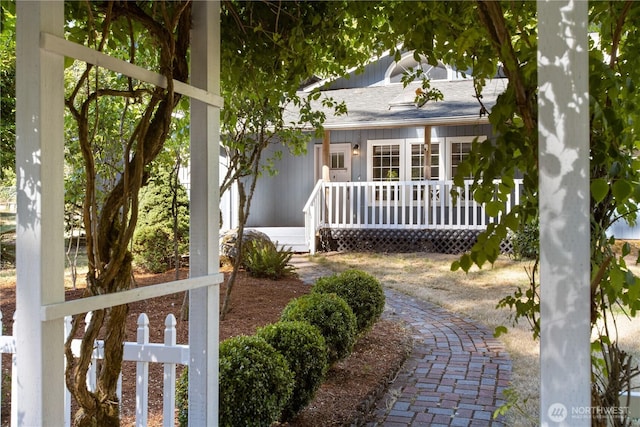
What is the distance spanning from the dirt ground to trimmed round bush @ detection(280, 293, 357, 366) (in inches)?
12.7

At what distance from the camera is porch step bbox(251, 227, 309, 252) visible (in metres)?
11.9

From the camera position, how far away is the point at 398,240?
11.6 m

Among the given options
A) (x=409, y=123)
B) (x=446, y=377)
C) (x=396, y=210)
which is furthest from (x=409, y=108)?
(x=446, y=377)

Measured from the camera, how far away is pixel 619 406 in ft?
6.37

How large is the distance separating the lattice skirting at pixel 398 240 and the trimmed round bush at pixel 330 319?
282 inches

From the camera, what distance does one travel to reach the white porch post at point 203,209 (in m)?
2.09

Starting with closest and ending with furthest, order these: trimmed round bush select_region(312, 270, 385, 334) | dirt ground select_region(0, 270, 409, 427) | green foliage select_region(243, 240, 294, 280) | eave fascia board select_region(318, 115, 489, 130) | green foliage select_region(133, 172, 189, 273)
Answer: dirt ground select_region(0, 270, 409, 427)
trimmed round bush select_region(312, 270, 385, 334)
green foliage select_region(243, 240, 294, 280)
green foliage select_region(133, 172, 189, 273)
eave fascia board select_region(318, 115, 489, 130)

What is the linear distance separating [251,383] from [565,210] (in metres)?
2.01

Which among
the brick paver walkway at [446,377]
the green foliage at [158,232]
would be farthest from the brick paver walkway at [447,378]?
the green foliage at [158,232]

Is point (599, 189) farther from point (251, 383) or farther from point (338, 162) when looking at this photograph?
point (338, 162)

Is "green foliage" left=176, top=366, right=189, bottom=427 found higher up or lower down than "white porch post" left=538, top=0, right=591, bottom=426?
lower down

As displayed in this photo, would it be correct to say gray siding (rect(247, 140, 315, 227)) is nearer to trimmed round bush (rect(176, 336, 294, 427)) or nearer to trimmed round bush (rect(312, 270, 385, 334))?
trimmed round bush (rect(312, 270, 385, 334))

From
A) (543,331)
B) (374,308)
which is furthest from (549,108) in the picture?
(374,308)

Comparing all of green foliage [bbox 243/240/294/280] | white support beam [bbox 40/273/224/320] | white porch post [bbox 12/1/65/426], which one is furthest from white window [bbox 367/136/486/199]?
white porch post [bbox 12/1/65/426]
